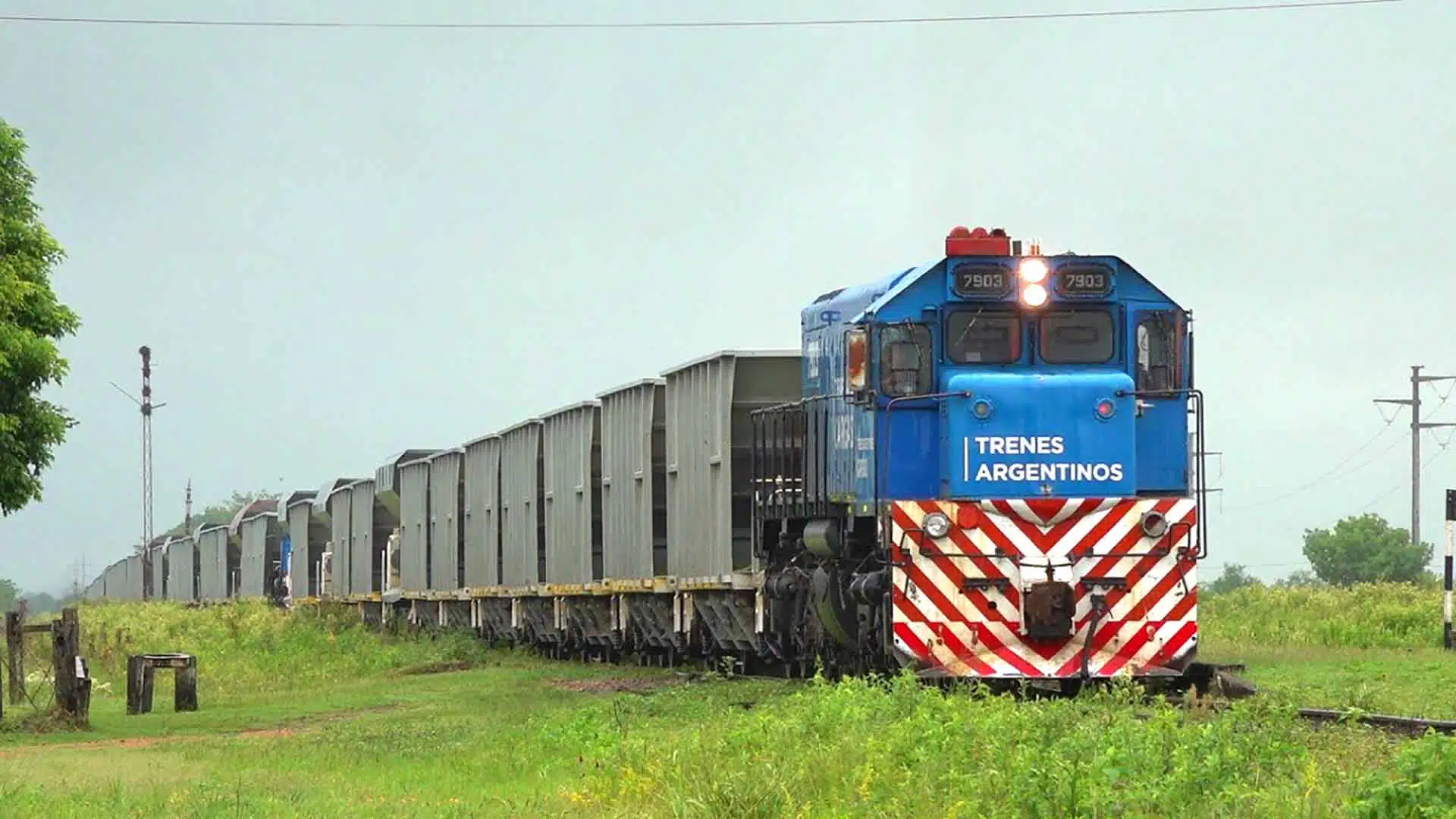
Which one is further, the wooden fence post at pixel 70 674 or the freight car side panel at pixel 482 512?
the freight car side panel at pixel 482 512

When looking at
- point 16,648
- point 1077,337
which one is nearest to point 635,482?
point 16,648

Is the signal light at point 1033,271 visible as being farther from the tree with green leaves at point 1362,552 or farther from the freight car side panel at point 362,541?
the tree with green leaves at point 1362,552

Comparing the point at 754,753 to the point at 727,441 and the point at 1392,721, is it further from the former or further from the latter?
the point at 727,441

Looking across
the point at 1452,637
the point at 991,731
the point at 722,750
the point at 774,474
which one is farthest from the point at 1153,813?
the point at 1452,637

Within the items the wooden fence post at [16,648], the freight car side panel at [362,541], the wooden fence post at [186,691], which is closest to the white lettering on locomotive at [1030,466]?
the wooden fence post at [16,648]

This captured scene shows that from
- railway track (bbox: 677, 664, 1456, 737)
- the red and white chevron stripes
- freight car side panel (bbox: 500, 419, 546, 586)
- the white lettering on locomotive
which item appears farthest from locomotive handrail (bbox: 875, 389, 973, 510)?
freight car side panel (bbox: 500, 419, 546, 586)

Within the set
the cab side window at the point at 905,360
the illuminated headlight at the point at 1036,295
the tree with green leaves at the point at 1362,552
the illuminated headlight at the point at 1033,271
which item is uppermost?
the illuminated headlight at the point at 1033,271

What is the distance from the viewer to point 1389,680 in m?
18.2

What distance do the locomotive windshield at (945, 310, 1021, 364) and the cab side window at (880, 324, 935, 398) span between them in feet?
0.61

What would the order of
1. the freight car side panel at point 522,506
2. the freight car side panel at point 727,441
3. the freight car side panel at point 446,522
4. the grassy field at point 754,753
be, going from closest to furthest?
1. the grassy field at point 754,753
2. the freight car side panel at point 727,441
3. the freight car side panel at point 522,506
4. the freight car side panel at point 446,522

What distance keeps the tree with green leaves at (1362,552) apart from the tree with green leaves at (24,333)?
69.6 metres

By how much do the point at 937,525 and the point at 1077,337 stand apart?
221cm

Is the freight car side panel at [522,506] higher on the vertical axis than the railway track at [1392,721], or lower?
higher

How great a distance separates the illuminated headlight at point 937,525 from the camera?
15.5 m
